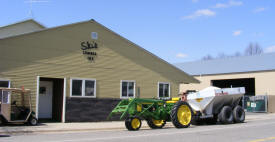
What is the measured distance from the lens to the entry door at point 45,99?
19.7m

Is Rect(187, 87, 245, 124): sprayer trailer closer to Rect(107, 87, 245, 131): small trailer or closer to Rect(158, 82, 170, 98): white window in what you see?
Rect(107, 87, 245, 131): small trailer

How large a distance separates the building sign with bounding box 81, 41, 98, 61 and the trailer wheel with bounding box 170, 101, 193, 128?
6.24 m

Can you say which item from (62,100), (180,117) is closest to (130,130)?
(180,117)

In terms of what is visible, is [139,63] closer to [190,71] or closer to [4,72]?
[4,72]

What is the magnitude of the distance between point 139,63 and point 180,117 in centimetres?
658

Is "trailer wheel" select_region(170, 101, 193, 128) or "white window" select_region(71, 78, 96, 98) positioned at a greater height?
"white window" select_region(71, 78, 96, 98)

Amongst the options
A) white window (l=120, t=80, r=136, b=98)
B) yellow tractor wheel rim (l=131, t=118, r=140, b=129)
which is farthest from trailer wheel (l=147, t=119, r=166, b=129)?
white window (l=120, t=80, r=136, b=98)

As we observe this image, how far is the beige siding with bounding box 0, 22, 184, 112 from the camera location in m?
17.0

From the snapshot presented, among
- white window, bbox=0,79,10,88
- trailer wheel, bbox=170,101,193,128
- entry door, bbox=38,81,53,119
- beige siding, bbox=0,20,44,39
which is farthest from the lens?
beige siding, bbox=0,20,44,39

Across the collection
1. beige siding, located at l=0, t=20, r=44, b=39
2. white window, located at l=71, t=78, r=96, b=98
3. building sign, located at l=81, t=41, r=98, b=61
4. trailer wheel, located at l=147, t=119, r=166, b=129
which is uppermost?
beige siding, located at l=0, t=20, r=44, b=39

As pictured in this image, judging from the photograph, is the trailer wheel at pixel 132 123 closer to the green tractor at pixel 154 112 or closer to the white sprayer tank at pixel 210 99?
the green tractor at pixel 154 112

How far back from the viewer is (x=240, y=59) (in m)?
44.1

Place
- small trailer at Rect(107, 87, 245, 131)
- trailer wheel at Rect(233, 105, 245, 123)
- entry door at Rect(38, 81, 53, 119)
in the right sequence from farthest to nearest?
1. entry door at Rect(38, 81, 53, 119)
2. trailer wheel at Rect(233, 105, 245, 123)
3. small trailer at Rect(107, 87, 245, 131)

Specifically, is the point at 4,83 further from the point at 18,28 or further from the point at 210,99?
the point at 210,99
